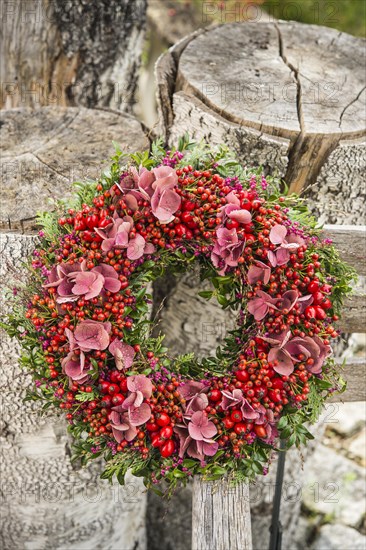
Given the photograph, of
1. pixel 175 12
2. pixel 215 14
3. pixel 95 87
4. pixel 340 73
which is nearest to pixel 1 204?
pixel 340 73

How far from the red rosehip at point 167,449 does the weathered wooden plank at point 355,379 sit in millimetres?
928

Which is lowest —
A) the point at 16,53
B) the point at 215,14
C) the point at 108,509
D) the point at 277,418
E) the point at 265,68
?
the point at 108,509

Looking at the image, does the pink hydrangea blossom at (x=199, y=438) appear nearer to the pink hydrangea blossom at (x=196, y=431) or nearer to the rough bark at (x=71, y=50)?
the pink hydrangea blossom at (x=196, y=431)

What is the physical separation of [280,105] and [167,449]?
1337mm

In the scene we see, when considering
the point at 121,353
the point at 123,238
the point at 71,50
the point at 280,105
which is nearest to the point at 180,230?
the point at 123,238

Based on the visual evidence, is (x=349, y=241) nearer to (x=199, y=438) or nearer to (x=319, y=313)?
(x=319, y=313)

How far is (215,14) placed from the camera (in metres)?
7.38

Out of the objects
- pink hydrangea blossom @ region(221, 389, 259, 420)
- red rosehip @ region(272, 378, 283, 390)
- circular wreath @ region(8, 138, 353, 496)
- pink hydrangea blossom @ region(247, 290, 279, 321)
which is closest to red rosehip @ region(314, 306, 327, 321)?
circular wreath @ region(8, 138, 353, 496)

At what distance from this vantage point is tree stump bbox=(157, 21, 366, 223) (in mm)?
2211

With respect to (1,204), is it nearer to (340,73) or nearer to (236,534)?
(236,534)

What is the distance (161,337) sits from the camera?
74.2 inches

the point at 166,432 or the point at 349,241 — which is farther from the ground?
the point at 349,241

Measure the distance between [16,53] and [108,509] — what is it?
2.59m

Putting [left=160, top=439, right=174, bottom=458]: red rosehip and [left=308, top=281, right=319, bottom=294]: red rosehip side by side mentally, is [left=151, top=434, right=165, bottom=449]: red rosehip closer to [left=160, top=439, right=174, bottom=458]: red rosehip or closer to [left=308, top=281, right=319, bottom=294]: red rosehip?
[left=160, top=439, right=174, bottom=458]: red rosehip
